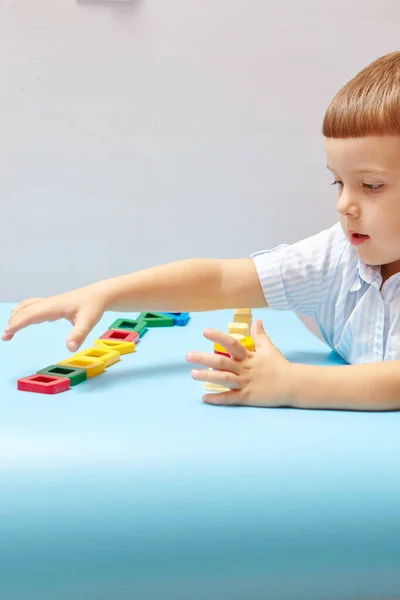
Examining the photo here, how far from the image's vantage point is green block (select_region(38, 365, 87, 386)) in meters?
0.62

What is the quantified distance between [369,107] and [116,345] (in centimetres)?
34

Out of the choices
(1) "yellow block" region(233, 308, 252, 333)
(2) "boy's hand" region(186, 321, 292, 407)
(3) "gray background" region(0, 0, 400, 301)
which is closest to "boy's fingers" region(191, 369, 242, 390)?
(2) "boy's hand" region(186, 321, 292, 407)

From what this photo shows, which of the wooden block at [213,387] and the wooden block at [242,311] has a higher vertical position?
the wooden block at [242,311]

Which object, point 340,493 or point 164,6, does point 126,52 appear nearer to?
point 164,6

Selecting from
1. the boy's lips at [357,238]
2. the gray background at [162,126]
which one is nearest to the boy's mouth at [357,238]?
the boy's lips at [357,238]

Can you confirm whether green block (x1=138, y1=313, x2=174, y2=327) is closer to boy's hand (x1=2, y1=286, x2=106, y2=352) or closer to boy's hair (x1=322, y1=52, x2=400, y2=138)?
boy's hand (x1=2, y1=286, x2=106, y2=352)

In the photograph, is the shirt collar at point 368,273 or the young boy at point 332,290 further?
the shirt collar at point 368,273

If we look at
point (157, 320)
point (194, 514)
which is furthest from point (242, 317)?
point (194, 514)

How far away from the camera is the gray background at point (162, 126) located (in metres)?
1.14

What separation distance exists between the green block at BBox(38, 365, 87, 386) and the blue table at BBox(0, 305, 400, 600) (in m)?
0.12

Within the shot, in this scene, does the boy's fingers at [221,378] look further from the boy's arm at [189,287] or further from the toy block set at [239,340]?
the boy's arm at [189,287]

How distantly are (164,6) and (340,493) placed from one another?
0.91m

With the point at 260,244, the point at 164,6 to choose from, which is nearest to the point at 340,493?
the point at 260,244

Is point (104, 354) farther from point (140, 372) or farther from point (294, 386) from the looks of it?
point (294, 386)
